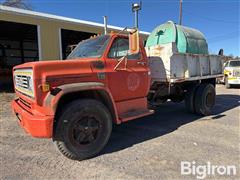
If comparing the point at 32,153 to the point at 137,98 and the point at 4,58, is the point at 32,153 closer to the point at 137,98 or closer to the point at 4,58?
the point at 137,98

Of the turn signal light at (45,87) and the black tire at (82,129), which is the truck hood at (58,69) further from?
the black tire at (82,129)

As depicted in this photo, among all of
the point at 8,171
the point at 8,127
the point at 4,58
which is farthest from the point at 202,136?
the point at 4,58

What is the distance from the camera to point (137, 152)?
4.17 m

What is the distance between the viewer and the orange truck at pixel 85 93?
3.51 meters

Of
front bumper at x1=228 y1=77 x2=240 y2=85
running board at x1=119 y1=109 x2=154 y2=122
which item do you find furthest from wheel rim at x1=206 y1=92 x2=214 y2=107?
front bumper at x1=228 y1=77 x2=240 y2=85

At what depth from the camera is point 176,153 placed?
13.4 feet

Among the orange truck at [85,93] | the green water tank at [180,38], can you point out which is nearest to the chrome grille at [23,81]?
the orange truck at [85,93]

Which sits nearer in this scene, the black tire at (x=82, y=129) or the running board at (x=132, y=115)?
the black tire at (x=82, y=129)

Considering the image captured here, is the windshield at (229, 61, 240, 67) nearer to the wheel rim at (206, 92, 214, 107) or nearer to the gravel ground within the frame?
the wheel rim at (206, 92, 214, 107)

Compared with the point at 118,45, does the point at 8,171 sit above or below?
below

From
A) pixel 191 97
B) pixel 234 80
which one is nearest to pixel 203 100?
pixel 191 97

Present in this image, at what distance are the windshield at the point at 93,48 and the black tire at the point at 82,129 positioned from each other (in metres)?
1.11

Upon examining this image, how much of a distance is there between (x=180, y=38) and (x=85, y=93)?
3871 mm

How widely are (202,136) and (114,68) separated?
2.53 metres
